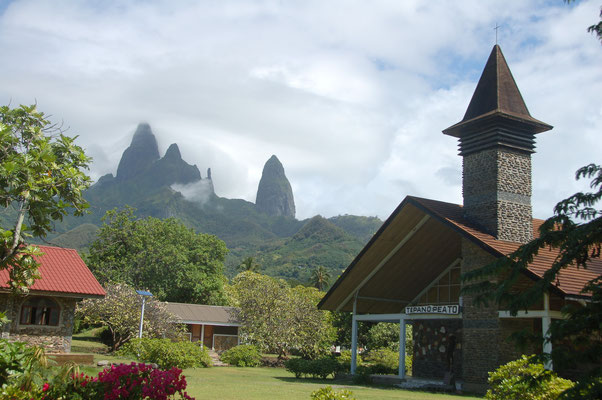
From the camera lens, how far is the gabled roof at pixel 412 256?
1698cm

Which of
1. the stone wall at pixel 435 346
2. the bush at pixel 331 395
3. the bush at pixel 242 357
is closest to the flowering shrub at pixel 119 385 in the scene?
the bush at pixel 331 395

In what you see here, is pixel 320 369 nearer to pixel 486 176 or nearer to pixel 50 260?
pixel 486 176

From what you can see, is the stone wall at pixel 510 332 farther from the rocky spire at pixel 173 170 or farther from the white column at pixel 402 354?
the rocky spire at pixel 173 170

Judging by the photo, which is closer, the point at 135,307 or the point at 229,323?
the point at 135,307

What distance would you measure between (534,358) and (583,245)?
1347mm

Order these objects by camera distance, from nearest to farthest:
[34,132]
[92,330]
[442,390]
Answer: [34,132] → [442,390] → [92,330]

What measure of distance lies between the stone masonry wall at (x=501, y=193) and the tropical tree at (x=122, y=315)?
58.1 ft

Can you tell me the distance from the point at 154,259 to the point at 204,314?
→ 5.26 m

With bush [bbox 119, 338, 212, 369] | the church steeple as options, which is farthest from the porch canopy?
bush [bbox 119, 338, 212, 369]

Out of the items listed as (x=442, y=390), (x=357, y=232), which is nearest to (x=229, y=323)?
(x=442, y=390)

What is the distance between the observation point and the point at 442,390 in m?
18.0

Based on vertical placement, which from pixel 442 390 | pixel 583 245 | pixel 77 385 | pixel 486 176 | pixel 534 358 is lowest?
pixel 442 390

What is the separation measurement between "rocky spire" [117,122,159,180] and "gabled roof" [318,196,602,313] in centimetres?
15977

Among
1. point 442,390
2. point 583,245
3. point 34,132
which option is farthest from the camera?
point 442,390
